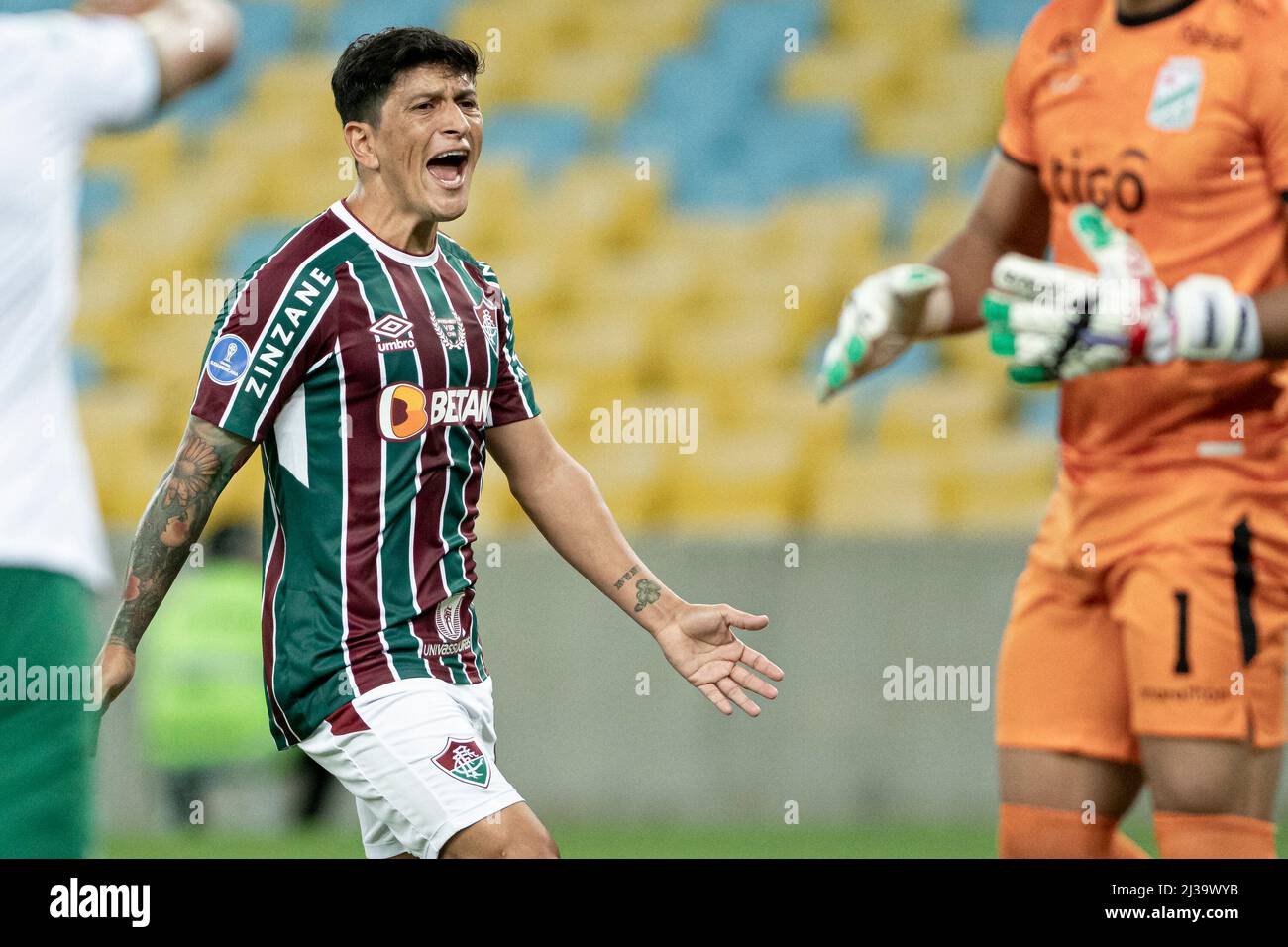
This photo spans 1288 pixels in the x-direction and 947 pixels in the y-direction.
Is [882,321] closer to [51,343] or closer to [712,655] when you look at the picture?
[712,655]

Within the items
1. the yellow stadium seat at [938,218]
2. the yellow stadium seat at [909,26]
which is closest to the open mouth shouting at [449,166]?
the yellow stadium seat at [938,218]

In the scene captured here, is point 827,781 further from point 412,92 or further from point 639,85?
point 639,85

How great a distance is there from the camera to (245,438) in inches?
138

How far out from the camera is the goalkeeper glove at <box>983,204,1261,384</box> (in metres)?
3.46

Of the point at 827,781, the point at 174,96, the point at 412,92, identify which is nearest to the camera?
the point at 174,96

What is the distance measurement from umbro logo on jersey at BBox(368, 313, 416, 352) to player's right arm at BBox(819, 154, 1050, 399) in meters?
0.83

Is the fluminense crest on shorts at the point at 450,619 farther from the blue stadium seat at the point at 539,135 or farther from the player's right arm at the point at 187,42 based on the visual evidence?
the blue stadium seat at the point at 539,135

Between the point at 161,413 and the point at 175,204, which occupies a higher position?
the point at 175,204

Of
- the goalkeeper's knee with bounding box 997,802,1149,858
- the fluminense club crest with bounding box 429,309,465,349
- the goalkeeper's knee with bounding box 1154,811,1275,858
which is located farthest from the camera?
the goalkeeper's knee with bounding box 997,802,1149,858

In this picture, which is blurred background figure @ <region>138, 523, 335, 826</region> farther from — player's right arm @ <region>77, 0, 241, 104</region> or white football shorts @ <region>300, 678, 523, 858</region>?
player's right arm @ <region>77, 0, 241, 104</region>

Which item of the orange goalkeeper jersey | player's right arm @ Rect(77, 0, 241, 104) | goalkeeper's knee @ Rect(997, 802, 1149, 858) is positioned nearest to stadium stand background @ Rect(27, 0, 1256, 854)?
goalkeeper's knee @ Rect(997, 802, 1149, 858)

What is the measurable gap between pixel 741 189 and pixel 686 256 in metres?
0.73

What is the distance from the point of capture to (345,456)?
3529mm

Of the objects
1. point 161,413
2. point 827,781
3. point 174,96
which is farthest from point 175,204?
point 174,96
